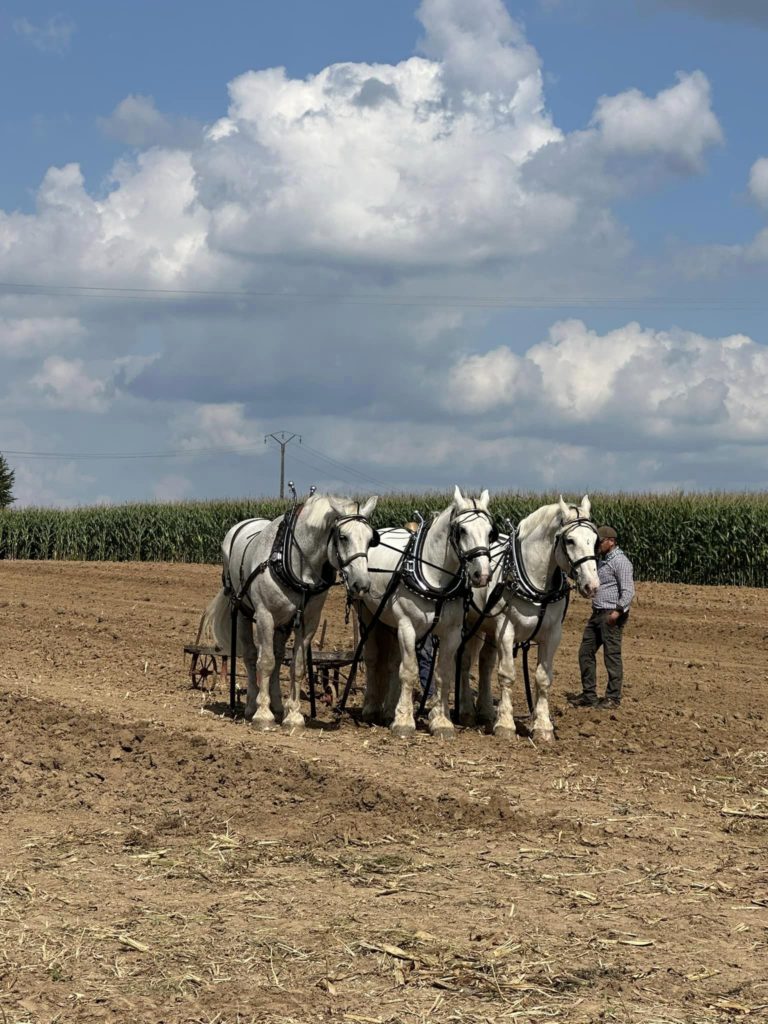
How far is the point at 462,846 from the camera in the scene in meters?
8.10

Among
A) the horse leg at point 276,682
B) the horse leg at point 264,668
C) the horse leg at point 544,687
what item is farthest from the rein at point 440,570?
the horse leg at point 276,682

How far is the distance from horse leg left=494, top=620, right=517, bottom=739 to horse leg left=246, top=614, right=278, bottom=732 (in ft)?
6.87

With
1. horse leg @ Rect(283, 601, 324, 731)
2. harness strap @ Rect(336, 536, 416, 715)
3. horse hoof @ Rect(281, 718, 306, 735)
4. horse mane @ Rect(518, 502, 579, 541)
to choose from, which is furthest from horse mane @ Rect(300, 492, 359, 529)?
horse hoof @ Rect(281, 718, 306, 735)

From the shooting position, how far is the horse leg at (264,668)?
1223 cm

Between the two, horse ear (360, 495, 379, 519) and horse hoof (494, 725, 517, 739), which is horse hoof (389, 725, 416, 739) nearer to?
horse hoof (494, 725, 517, 739)

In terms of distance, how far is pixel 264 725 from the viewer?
12.2 meters

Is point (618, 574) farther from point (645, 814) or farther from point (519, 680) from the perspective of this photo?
point (645, 814)

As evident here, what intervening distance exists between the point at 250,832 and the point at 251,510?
1357 inches

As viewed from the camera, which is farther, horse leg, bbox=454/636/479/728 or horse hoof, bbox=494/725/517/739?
horse leg, bbox=454/636/479/728

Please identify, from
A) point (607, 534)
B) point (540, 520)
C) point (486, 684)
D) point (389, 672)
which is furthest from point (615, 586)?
point (389, 672)

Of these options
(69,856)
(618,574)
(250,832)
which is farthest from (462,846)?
(618,574)

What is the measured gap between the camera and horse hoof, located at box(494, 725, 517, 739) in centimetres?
1205

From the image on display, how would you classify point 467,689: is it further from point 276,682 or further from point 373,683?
point 276,682

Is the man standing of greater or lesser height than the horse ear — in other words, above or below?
below
